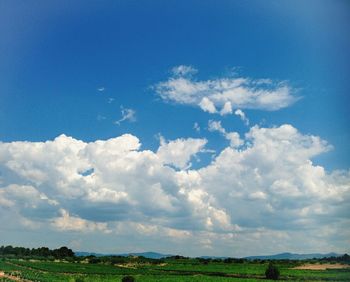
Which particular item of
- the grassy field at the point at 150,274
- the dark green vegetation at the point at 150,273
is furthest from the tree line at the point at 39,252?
the grassy field at the point at 150,274

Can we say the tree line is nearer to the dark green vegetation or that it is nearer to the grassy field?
the dark green vegetation

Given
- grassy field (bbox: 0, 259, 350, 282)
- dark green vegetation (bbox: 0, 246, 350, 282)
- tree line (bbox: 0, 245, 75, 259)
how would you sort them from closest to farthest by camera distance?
grassy field (bbox: 0, 259, 350, 282)
dark green vegetation (bbox: 0, 246, 350, 282)
tree line (bbox: 0, 245, 75, 259)

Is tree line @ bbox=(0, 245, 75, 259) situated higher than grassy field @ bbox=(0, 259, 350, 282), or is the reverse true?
tree line @ bbox=(0, 245, 75, 259)

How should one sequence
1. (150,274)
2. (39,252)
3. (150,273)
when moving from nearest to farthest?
(150,274)
(150,273)
(39,252)

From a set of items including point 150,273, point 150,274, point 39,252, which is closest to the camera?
point 150,274

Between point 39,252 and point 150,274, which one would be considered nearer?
point 150,274

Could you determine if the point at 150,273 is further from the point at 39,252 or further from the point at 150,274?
the point at 39,252

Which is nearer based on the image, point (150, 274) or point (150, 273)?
point (150, 274)

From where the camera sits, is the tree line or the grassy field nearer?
the grassy field

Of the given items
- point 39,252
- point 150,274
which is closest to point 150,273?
point 150,274

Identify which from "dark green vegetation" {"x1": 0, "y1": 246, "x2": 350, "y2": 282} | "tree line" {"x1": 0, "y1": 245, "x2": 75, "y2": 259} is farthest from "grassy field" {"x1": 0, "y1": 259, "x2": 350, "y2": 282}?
"tree line" {"x1": 0, "y1": 245, "x2": 75, "y2": 259}

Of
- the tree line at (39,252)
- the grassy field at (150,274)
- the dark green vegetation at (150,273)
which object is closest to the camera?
the grassy field at (150,274)

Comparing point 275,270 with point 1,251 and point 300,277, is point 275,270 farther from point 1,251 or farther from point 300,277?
point 1,251

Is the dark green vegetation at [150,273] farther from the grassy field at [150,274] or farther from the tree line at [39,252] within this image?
the tree line at [39,252]
